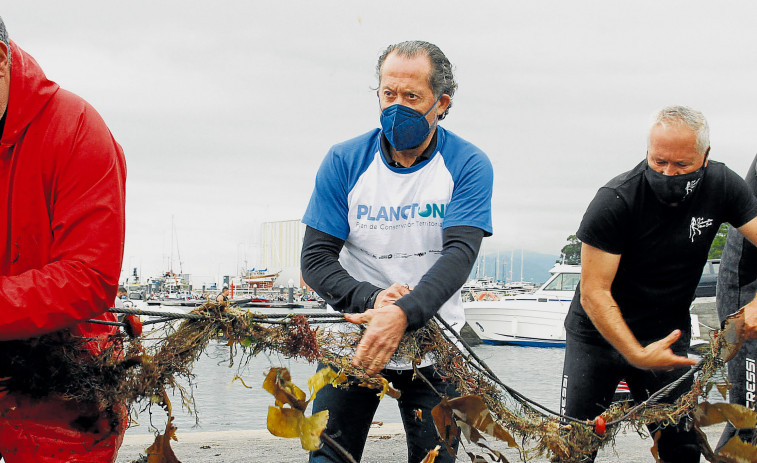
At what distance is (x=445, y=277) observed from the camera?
304cm

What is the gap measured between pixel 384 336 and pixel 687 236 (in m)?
1.87

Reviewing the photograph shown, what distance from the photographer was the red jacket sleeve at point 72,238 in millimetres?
2445

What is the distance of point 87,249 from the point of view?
2521 millimetres

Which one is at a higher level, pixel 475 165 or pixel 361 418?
pixel 475 165

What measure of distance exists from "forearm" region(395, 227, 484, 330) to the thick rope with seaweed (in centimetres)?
19

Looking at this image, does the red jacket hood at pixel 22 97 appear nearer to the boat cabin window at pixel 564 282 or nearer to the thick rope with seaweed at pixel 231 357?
the thick rope with seaweed at pixel 231 357

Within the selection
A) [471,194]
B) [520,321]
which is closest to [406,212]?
[471,194]

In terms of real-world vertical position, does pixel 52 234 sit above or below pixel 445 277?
above

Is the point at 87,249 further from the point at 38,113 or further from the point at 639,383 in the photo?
the point at 639,383

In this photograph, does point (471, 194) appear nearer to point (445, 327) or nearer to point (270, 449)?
point (445, 327)

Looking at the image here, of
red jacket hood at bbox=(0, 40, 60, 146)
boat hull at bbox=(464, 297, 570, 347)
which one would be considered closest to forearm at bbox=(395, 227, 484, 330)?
red jacket hood at bbox=(0, 40, 60, 146)

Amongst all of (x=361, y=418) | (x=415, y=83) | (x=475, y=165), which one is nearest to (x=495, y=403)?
(x=361, y=418)

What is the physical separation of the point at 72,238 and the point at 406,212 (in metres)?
1.31

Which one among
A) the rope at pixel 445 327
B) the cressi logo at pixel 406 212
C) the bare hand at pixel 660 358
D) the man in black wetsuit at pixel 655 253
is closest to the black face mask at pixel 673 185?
the man in black wetsuit at pixel 655 253
